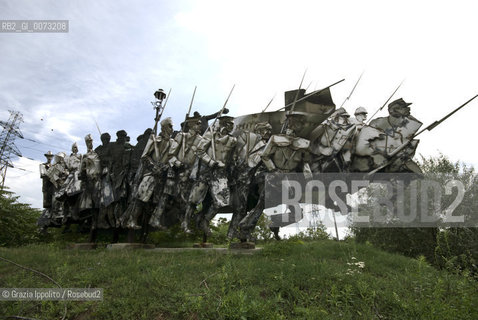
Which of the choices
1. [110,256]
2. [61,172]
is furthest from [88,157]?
[110,256]

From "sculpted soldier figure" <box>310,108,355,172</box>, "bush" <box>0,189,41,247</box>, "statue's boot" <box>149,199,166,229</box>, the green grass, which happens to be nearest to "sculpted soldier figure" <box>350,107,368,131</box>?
"sculpted soldier figure" <box>310,108,355,172</box>

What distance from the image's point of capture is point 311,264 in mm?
5680

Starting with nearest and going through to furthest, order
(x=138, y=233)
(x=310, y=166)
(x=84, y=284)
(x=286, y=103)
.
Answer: (x=84, y=284) → (x=310, y=166) → (x=286, y=103) → (x=138, y=233)

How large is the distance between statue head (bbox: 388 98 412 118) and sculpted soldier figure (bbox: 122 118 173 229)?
580 cm

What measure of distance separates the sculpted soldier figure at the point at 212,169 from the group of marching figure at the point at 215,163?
3cm

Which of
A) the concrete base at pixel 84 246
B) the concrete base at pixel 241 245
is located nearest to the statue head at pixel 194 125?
the concrete base at pixel 241 245

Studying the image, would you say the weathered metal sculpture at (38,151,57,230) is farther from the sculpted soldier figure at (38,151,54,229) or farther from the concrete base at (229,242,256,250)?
the concrete base at (229,242,256,250)

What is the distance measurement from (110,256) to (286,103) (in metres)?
5.90

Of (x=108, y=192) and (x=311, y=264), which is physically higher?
(x=108, y=192)

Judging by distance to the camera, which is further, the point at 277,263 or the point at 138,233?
the point at 138,233

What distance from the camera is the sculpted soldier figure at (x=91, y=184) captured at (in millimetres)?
10180

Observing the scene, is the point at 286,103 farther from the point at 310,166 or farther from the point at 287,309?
the point at 287,309

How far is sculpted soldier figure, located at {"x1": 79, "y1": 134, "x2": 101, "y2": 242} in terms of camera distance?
1018 centimetres

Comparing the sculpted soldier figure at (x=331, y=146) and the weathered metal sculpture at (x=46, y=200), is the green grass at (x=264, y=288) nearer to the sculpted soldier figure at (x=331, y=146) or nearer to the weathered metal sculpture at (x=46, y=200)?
the sculpted soldier figure at (x=331, y=146)
